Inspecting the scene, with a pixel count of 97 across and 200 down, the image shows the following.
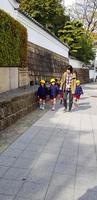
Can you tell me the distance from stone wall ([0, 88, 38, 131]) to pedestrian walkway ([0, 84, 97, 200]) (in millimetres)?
564

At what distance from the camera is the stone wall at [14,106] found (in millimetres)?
8562

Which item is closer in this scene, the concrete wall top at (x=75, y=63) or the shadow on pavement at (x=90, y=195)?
the shadow on pavement at (x=90, y=195)

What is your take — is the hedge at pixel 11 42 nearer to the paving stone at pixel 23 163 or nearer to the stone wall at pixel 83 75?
the paving stone at pixel 23 163

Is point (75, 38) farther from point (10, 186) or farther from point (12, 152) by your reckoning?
point (10, 186)

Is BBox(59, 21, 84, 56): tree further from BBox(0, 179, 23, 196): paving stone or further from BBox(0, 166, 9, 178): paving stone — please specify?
BBox(0, 179, 23, 196): paving stone

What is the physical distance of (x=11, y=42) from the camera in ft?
34.1

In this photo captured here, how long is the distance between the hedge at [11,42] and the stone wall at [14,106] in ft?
3.04

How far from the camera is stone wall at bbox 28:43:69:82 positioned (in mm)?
15844

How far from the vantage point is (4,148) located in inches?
277

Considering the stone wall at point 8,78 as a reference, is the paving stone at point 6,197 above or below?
below

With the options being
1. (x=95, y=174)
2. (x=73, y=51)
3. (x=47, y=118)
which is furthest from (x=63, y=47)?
(x=95, y=174)

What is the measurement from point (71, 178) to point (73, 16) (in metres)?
45.8

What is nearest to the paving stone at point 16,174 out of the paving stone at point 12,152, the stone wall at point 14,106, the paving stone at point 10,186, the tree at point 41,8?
the paving stone at point 10,186

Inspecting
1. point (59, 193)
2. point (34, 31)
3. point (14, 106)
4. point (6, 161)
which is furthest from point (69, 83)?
point (59, 193)
